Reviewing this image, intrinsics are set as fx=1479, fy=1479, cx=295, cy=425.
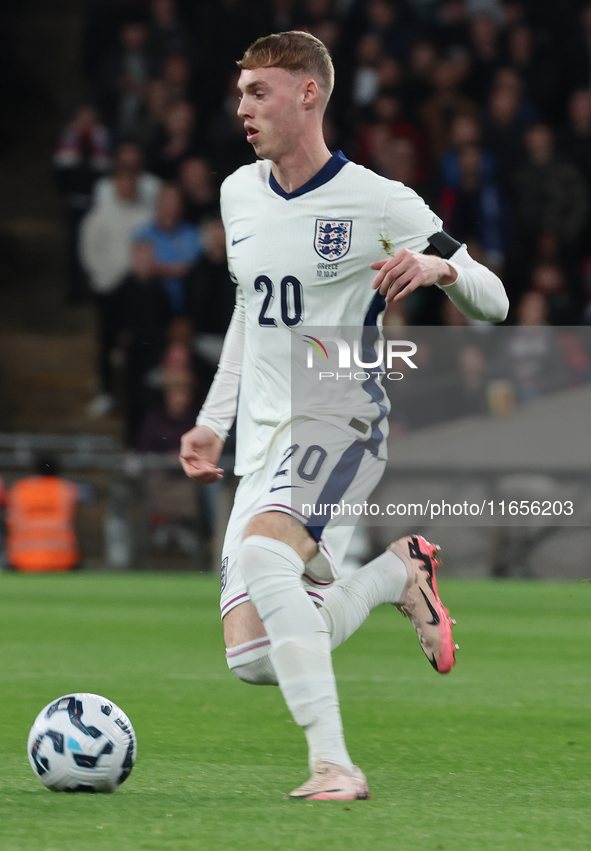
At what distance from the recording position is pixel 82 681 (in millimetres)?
6398

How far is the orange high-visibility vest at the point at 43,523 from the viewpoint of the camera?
40.6 feet

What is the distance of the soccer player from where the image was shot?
3887 mm

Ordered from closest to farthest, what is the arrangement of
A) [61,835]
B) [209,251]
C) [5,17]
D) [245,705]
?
[61,835]
[245,705]
[209,251]
[5,17]

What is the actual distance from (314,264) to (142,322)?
9.15 m

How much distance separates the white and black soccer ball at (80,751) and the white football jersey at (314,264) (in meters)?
0.84

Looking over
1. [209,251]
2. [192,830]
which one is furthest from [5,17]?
[192,830]

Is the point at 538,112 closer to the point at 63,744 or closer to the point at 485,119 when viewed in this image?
the point at 485,119

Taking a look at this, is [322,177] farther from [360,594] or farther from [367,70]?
[367,70]

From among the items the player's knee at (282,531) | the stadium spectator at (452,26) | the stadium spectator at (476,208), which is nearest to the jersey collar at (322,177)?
the player's knee at (282,531)

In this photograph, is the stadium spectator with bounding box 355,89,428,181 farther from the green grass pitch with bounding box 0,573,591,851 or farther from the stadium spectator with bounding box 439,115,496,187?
the green grass pitch with bounding box 0,573,591,851

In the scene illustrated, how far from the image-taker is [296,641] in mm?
3740

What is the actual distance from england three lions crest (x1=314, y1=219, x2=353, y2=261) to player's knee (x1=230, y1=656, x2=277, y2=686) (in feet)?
3.68

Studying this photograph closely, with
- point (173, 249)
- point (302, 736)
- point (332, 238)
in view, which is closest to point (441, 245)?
point (332, 238)

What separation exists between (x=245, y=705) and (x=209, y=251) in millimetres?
7501
